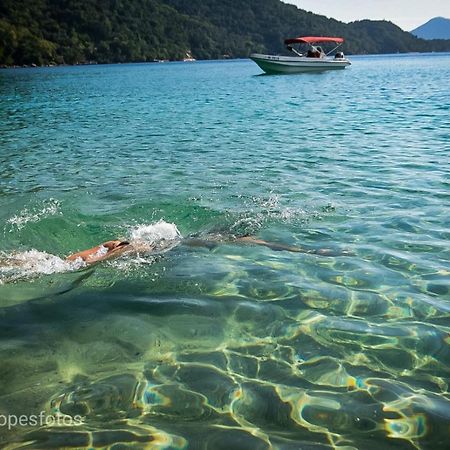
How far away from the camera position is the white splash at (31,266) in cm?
609

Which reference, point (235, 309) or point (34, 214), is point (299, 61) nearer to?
point (34, 214)

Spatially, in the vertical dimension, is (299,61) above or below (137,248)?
above

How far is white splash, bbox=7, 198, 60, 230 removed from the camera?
852 cm

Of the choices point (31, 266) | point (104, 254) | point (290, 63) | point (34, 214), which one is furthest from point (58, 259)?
point (290, 63)

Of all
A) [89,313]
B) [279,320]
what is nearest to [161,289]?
[89,313]

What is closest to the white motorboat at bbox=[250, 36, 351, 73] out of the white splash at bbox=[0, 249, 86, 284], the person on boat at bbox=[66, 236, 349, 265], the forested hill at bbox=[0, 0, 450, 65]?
the person on boat at bbox=[66, 236, 349, 265]

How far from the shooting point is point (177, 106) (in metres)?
29.4

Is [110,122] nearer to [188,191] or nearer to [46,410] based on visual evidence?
[188,191]

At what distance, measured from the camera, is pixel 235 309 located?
5027 millimetres

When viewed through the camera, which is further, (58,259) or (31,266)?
(58,259)

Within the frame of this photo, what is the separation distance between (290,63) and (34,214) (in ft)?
159

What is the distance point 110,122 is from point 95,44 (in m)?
155

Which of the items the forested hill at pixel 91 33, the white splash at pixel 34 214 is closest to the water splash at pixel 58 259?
the white splash at pixel 34 214

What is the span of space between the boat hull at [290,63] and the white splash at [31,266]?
5002 cm
